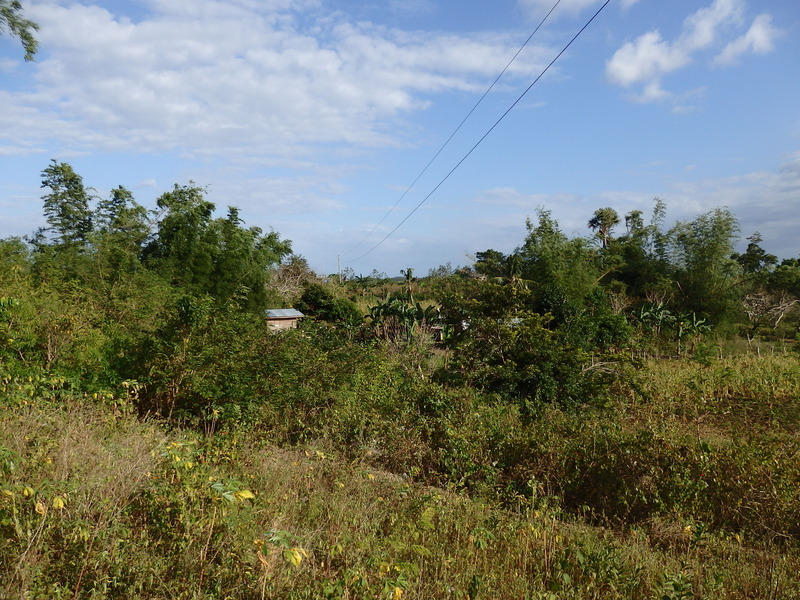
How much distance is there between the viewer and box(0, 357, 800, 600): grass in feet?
9.36

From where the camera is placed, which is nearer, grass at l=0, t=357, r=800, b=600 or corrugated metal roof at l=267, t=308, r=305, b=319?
grass at l=0, t=357, r=800, b=600

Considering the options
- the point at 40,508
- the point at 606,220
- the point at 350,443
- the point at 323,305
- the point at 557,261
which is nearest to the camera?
the point at 40,508

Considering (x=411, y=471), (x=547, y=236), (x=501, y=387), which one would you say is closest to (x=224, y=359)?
(x=411, y=471)

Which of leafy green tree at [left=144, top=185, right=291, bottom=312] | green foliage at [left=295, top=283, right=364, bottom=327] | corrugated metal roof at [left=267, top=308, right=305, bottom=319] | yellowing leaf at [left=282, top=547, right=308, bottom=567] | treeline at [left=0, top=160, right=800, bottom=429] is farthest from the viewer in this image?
green foliage at [left=295, top=283, right=364, bottom=327]

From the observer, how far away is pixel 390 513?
4410mm

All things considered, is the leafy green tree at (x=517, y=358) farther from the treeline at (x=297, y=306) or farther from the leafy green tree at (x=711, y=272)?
the leafy green tree at (x=711, y=272)

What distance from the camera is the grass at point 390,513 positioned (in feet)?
9.36

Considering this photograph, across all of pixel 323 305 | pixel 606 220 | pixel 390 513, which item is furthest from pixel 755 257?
pixel 390 513

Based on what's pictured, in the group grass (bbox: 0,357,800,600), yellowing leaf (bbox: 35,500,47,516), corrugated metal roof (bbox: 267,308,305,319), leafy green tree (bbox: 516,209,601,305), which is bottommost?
grass (bbox: 0,357,800,600)

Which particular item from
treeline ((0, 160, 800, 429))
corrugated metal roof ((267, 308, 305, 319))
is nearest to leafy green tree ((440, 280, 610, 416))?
treeline ((0, 160, 800, 429))

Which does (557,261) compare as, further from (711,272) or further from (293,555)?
(293,555)

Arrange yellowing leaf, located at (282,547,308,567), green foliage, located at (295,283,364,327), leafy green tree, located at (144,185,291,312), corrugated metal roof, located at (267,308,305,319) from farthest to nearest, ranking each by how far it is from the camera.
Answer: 1. green foliage, located at (295,283,364,327)
2. corrugated metal roof, located at (267,308,305,319)
3. leafy green tree, located at (144,185,291,312)
4. yellowing leaf, located at (282,547,308,567)

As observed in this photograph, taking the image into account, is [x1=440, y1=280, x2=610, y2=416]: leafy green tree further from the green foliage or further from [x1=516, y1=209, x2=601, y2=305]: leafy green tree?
the green foliage

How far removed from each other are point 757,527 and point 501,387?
4.90 meters
